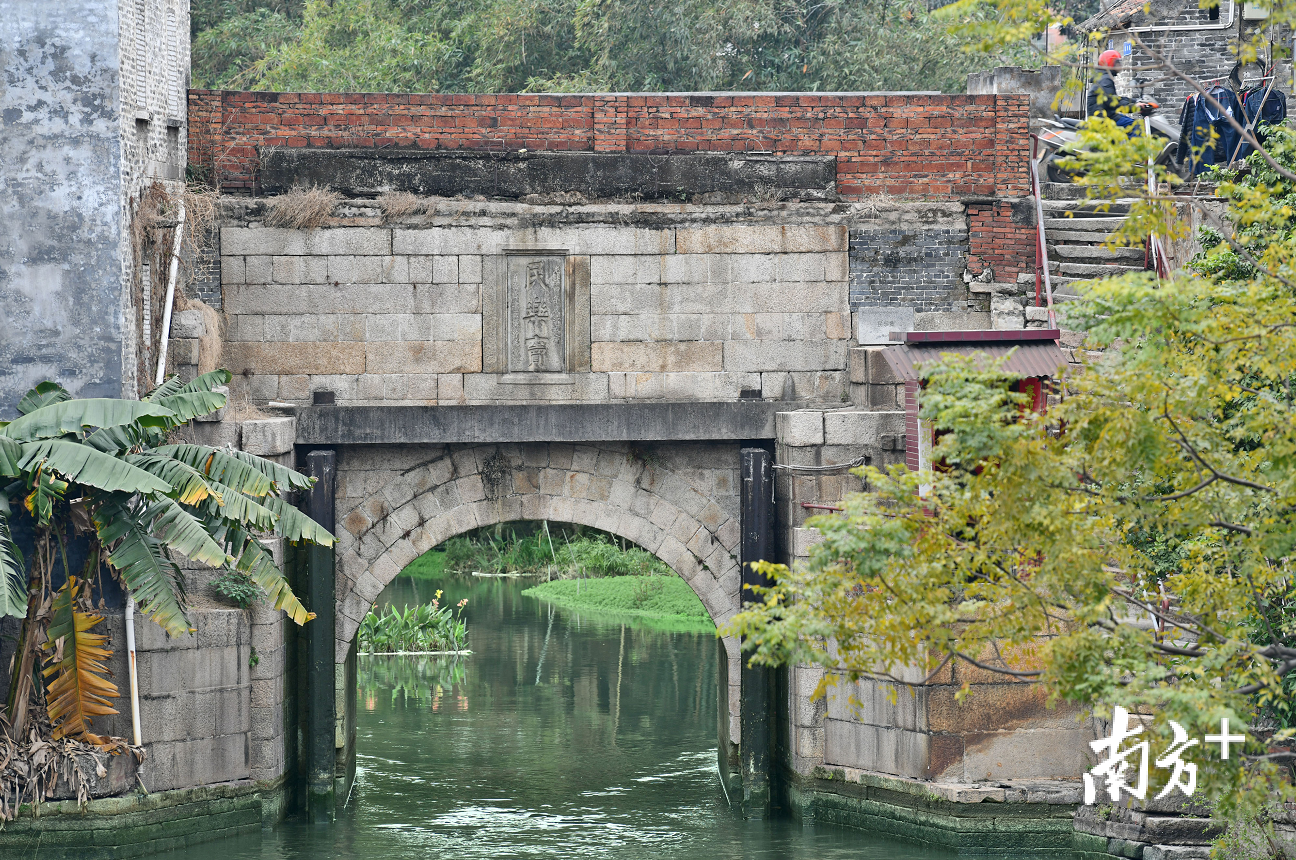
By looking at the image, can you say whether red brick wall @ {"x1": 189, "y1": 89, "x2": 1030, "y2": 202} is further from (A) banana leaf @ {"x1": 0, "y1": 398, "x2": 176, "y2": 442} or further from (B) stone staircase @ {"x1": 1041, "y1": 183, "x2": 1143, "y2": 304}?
(A) banana leaf @ {"x1": 0, "y1": 398, "x2": 176, "y2": 442}

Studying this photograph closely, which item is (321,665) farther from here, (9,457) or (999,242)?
(999,242)

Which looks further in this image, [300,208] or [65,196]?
[300,208]

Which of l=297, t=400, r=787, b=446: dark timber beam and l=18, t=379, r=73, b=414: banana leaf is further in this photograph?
l=297, t=400, r=787, b=446: dark timber beam

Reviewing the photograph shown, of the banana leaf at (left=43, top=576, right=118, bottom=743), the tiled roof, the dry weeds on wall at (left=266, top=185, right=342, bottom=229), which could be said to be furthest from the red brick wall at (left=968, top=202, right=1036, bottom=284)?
the tiled roof

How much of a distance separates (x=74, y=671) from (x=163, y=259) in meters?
3.48

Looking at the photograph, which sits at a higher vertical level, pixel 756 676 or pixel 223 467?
pixel 223 467

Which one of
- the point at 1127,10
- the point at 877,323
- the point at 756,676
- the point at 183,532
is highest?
the point at 1127,10

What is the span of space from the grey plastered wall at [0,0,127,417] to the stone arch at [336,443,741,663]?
2525mm

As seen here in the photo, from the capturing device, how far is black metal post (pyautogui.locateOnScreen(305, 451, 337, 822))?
13.4 meters

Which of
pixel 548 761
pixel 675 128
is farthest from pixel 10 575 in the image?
pixel 548 761

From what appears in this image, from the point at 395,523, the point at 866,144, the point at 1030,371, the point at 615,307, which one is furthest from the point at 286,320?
the point at 1030,371

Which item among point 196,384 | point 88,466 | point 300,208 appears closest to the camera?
point 88,466

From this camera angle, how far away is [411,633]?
21703 mm

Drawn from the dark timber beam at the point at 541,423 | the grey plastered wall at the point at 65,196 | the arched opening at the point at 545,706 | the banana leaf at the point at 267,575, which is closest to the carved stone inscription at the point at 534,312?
the dark timber beam at the point at 541,423
